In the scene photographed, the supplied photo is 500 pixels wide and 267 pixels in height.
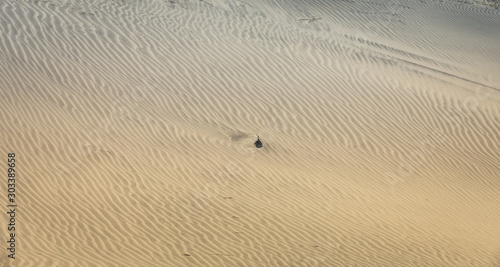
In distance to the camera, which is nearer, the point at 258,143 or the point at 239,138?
the point at 258,143

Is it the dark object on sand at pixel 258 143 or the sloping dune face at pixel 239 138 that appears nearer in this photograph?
the sloping dune face at pixel 239 138

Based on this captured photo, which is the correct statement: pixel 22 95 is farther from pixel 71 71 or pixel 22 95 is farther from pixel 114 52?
pixel 114 52

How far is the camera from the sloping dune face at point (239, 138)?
20.9ft

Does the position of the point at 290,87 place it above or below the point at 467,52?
below

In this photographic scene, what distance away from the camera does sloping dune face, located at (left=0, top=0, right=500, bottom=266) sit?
20.9ft

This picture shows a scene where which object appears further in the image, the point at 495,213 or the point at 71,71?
the point at 71,71

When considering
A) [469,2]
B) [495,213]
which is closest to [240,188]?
[495,213]

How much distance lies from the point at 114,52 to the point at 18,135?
3.65 meters

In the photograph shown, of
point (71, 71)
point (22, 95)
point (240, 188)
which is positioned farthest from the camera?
point (71, 71)

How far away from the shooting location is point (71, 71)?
9.77m

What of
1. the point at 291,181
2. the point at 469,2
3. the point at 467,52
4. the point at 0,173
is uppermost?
the point at 469,2

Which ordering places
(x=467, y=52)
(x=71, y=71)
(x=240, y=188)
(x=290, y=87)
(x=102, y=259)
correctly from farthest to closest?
(x=467, y=52) → (x=290, y=87) → (x=71, y=71) → (x=240, y=188) → (x=102, y=259)

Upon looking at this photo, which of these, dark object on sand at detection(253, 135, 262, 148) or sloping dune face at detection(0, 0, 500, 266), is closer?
sloping dune face at detection(0, 0, 500, 266)

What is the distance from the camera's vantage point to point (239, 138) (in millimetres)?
8836
